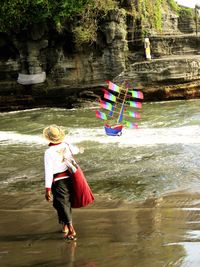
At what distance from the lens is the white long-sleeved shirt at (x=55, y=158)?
4.70 meters

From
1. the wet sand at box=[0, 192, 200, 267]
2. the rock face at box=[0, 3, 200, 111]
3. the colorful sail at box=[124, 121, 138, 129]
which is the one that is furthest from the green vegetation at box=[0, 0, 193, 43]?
the wet sand at box=[0, 192, 200, 267]

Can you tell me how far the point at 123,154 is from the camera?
10.4 m

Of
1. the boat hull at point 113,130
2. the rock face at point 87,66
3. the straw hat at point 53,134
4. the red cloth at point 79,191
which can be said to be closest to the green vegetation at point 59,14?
the rock face at point 87,66

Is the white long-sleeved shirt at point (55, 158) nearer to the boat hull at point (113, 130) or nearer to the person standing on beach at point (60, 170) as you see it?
the person standing on beach at point (60, 170)

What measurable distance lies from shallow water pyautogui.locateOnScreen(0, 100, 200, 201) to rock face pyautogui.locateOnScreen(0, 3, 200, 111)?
4056mm

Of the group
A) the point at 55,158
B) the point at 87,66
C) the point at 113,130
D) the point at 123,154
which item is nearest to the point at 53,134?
the point at 55,158

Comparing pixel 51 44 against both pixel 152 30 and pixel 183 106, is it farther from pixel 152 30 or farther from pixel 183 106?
pixel 183 106

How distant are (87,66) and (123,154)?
13106 millimetres

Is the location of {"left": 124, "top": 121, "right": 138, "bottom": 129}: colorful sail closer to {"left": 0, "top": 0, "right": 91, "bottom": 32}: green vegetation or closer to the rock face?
the rock face

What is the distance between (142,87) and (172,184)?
15155 mm

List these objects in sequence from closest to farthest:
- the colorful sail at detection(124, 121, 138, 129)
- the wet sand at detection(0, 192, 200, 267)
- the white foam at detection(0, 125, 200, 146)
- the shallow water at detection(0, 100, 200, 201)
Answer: the wet sand at detection(0, 192, 200, 267)
the shallow water at detection(0, 100, 200, 201)
the white foam at detection(0, 125, 200, 146)
the colorful sail at detection(124, 121, 138, 129)

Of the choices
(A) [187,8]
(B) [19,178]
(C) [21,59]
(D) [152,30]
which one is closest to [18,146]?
(B) [19,178]

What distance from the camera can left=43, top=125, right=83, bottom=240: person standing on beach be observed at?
472cm

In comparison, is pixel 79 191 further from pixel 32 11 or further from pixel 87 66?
pixel 87 66
